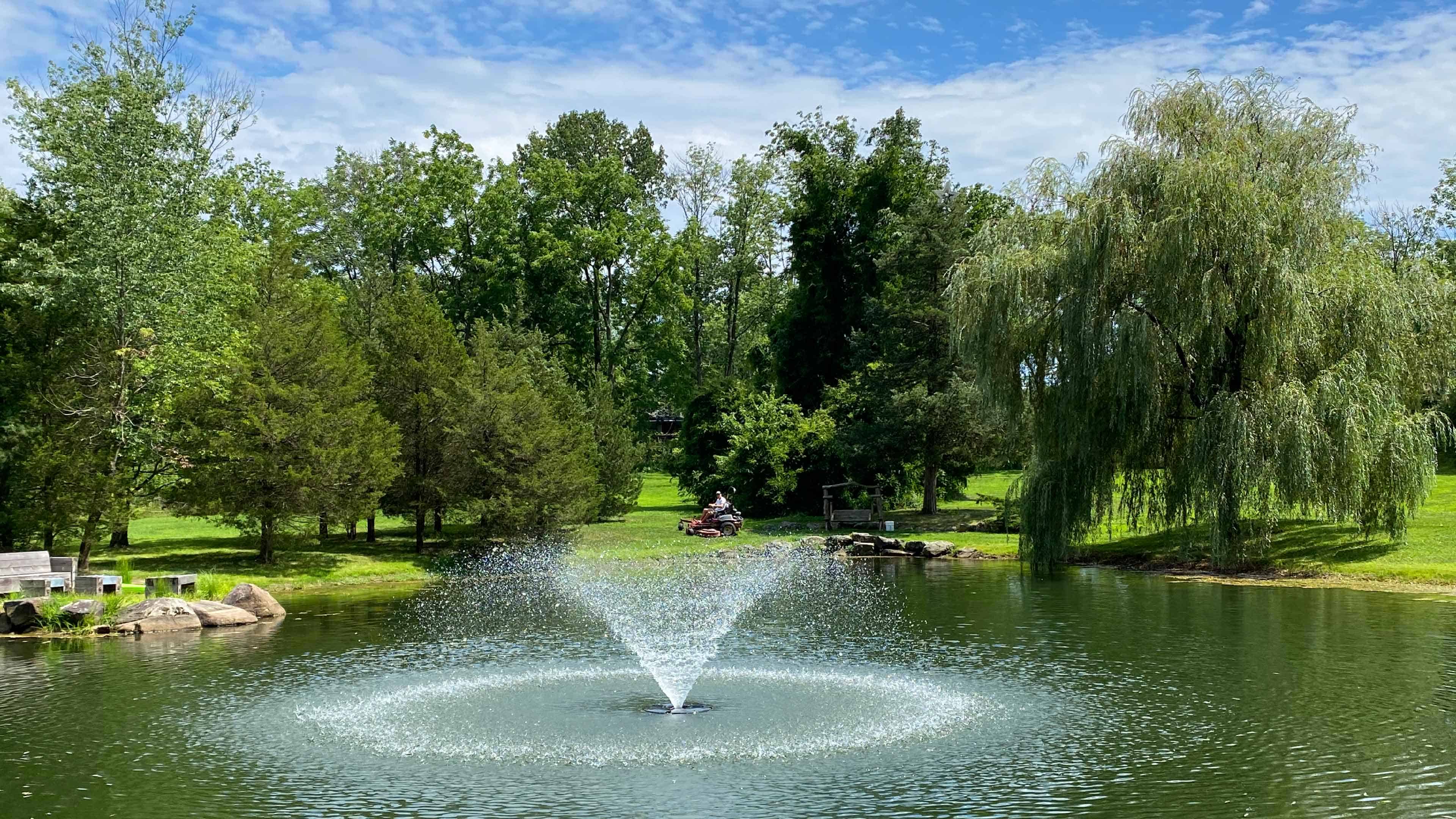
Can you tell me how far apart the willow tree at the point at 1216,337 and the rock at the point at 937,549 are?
5.85 m

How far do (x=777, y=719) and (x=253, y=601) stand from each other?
47.9 ft

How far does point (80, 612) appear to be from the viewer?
22609 millimetres

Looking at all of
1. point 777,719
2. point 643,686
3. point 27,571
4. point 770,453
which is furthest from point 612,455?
point 777,719

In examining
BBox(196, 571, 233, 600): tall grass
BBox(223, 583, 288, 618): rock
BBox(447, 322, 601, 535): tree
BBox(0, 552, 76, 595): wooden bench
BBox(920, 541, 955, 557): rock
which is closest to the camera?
BBox(0, 552, 76, 595): wooden bench

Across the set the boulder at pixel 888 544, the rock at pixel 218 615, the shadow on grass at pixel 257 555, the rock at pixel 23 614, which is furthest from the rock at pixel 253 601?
the boulder at pixel 888 544

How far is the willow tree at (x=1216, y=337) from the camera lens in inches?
1085

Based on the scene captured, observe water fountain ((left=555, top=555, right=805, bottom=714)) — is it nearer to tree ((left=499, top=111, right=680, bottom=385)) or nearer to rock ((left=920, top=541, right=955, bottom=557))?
rock ((left=920, top=541, right=955, bottom=557))

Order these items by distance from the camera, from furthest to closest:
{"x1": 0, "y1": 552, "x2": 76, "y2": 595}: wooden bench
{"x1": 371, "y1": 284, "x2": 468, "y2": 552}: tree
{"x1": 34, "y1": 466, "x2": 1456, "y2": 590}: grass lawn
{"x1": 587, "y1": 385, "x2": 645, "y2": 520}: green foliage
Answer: {"x1": 587, "y1": 385, "x2": 645, "y2": 520}: green foliage → {"x1": 371, "y1": 284, "x2": 468, "y2": 552}: tree → {"x1": 34, "y1": 466, "x2": 1456, "y2": 590}: grass lawn → {"x1": 0, "y1": 552, "x2": 76, "y2": 595}: wooden bench

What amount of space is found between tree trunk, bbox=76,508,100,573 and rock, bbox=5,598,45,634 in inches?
257

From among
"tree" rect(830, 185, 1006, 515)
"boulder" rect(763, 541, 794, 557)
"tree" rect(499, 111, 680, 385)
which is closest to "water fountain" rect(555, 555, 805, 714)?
"boulder" rect(763, 541, 794, 557)

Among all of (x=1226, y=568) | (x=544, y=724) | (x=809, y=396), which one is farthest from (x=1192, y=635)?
(x=809, y=396)

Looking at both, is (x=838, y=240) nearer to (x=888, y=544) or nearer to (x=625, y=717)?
(x=888, y=544)

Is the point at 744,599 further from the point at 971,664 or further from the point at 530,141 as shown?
the point at 530,141

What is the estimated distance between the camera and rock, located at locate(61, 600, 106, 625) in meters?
22.6
